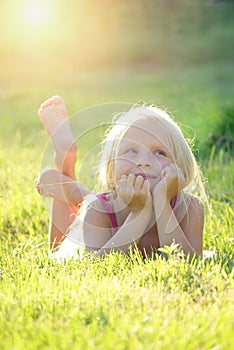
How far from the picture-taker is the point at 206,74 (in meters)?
10.1

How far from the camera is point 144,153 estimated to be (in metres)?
2.82

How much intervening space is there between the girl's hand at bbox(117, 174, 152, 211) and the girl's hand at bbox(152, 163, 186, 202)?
5 cm

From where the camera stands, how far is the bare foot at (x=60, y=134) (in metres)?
3.47

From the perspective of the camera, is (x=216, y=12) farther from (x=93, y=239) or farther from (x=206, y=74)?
(x=93, y=239)

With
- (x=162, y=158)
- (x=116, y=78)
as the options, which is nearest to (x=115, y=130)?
(x=162, y=158)

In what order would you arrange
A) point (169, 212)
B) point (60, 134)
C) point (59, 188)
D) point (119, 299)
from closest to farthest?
point (119, 299)
point (169, 212)
point (59, 188)
point (60, 134)

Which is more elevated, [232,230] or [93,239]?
[93,239]

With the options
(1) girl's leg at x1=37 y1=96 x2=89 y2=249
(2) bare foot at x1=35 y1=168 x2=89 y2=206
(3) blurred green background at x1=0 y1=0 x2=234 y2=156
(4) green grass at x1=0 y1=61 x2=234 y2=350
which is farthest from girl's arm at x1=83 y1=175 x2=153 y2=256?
(3) blurred green background at x1=0 y1=0 x2=234 y2=156

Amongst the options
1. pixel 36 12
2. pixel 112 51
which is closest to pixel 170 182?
pixel 36 12

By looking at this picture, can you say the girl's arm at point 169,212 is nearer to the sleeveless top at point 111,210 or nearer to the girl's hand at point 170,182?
the girl's hand at point 170,182

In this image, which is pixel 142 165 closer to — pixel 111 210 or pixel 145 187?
pixel 145 187

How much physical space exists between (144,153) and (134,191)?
0.75ft

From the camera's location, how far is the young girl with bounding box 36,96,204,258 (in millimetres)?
2730

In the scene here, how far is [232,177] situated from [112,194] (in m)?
1.47
